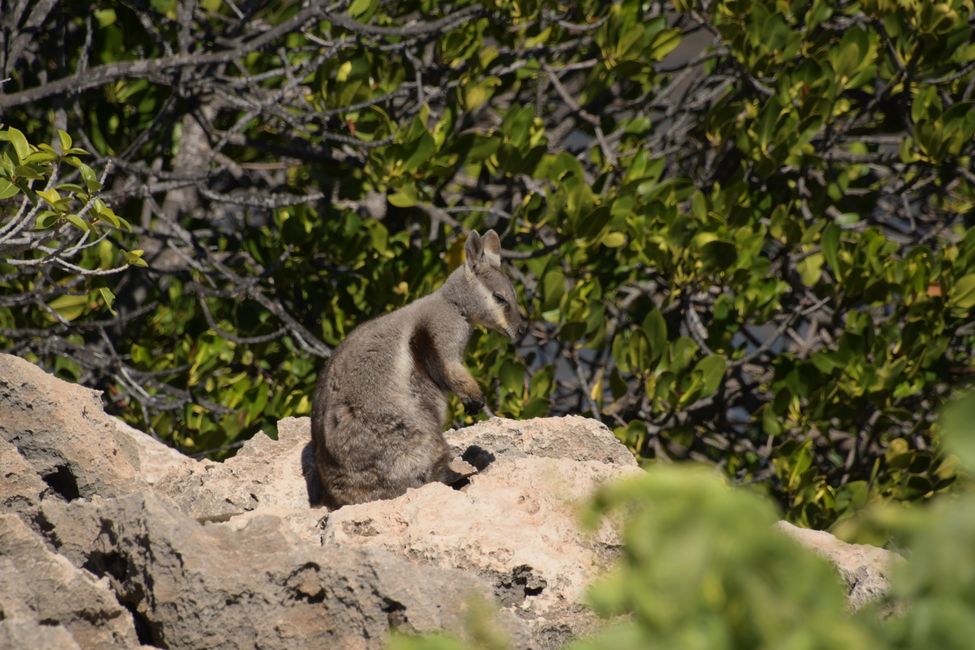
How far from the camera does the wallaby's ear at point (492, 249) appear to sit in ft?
22.0

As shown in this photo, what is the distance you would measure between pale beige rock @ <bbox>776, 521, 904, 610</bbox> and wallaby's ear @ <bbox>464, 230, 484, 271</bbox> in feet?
8.85

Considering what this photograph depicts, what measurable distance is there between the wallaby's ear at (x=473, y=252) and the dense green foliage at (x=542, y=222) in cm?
63

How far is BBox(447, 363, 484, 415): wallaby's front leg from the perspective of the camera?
236 inches

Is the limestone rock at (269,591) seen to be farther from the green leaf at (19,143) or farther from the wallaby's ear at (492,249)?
the wallaby's ear at (492,249)

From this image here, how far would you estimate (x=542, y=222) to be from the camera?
735cm

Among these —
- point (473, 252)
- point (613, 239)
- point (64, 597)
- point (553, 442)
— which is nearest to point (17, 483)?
point (64, 597)

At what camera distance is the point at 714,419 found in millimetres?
8117

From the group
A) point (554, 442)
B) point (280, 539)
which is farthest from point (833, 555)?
point (280, 539)

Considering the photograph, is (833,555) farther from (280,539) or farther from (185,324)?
(185,324)

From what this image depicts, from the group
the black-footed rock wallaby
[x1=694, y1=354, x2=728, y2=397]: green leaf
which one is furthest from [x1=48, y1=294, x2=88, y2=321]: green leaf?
[x1=694, y1=354, x2=728, y2=397]: green leaf

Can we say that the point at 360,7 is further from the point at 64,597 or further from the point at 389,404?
the point at 64,597

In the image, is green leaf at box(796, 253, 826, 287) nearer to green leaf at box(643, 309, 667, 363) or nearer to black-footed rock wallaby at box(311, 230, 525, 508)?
green leaf at box(643, 309, 667, 363)

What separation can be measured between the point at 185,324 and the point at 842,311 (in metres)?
4.18

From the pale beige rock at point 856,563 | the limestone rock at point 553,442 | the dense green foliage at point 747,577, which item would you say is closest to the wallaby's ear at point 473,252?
the limestone rock at point 553,442
